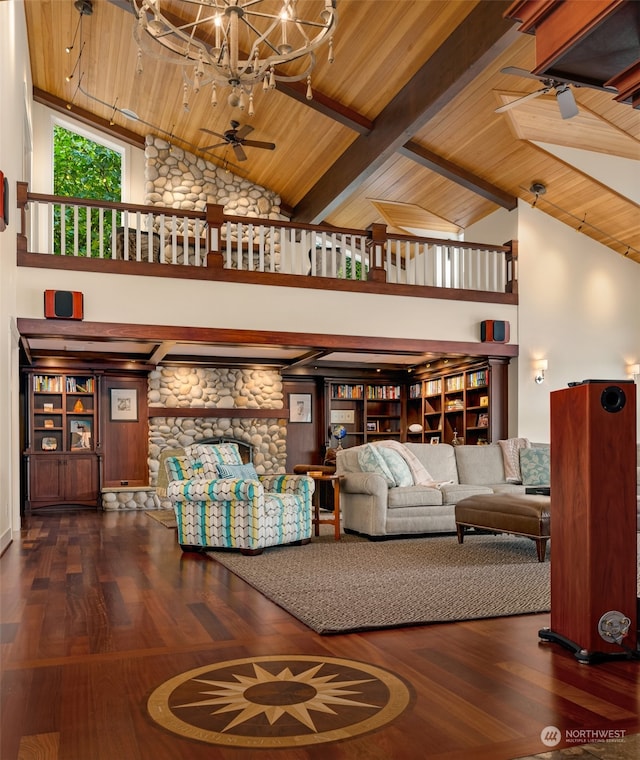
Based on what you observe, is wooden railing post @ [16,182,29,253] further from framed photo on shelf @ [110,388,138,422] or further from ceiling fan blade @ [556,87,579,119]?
ceiling fan blade @ [556,87,579,119]

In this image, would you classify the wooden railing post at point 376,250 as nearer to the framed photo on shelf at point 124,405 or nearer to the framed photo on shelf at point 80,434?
the framed photo on shelf at point 124,405

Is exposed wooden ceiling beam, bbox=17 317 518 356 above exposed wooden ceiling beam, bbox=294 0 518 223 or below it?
below

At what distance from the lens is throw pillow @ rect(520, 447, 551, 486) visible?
8.01 meters

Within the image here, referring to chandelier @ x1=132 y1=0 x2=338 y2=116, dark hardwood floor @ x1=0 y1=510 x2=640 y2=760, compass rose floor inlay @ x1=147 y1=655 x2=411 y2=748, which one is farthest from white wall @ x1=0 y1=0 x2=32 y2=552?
compass rose floor inlay @ x1=147 y1=655 x2=411 y2=748

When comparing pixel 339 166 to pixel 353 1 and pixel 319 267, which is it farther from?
pixel 353 1

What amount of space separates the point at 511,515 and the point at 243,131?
5.78 metres

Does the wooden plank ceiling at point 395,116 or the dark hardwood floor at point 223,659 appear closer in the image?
the dark hardwood floor at point 223,659

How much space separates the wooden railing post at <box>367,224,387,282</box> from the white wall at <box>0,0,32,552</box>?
4.27 m

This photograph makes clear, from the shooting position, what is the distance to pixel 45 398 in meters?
10.4

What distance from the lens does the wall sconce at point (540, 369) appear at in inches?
381

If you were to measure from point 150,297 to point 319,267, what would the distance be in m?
4.15

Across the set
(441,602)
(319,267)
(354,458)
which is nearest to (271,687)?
(441,602)

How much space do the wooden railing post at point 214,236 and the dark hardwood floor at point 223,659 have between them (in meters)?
4.48

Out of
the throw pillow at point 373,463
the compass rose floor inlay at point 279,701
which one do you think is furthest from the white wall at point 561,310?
the compass rose floor inlay at point 279,701
